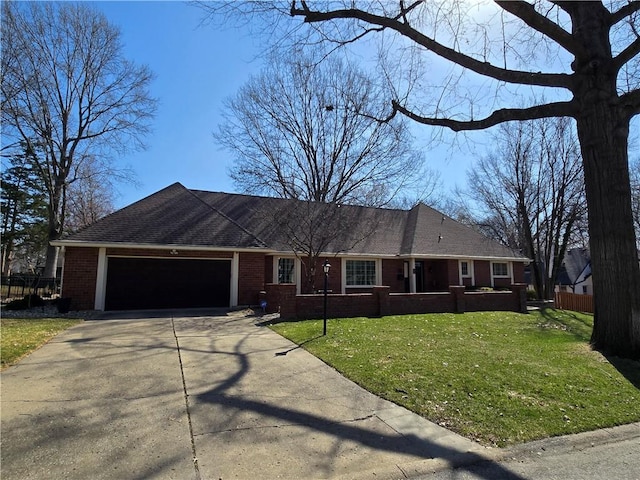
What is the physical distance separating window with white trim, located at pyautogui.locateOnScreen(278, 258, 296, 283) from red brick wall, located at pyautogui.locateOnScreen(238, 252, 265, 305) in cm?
224

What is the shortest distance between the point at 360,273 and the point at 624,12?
1509 cm

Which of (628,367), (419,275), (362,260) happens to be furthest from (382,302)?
(419,275)

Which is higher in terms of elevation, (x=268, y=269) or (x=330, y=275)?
(x=268, y=269)

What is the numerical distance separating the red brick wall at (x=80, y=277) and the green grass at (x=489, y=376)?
845cm

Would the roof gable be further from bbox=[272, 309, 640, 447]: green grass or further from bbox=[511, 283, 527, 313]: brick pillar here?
bbox=[511, 283, 527, 313]: brick pillar

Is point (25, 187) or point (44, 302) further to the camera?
point (25, 187)

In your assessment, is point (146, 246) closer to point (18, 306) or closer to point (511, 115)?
point (18, 306)

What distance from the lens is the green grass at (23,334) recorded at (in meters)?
7.20

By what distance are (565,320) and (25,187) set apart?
142ft

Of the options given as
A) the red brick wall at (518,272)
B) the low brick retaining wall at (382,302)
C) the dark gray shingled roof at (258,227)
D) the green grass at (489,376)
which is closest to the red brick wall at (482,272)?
the dark gray shingled roof at (258,227)

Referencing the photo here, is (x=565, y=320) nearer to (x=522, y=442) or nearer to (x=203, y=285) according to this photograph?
(x=522, y=442)

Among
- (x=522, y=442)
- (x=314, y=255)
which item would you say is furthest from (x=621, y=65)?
(x=314, y=255)

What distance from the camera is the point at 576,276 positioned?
47.3m

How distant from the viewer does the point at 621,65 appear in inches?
323
